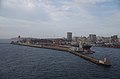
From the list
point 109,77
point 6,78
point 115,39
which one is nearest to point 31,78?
point 6,78

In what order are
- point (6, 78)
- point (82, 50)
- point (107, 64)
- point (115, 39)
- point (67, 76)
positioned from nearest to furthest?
1. point (6, 78)
2. point (67, 76)
3. point (107, 64)
4. point (82, 50)
5. point (115, 39)

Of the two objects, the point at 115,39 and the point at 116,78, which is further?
the point at 115,39

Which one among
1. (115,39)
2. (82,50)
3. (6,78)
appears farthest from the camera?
(115,39)

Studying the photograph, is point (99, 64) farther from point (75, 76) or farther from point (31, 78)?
point (31, 78)

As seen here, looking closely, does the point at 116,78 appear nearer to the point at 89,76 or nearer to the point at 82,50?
the point at 89,76

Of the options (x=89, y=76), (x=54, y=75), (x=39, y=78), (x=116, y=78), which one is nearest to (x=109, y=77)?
(x=116, y=78)

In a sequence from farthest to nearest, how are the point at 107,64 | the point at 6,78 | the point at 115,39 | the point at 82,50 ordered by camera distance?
1. the point at 115,39
2. the point at 82,50
3. the point at 107,64
4. the point at 6,78

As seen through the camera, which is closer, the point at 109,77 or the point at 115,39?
the point at 109,77

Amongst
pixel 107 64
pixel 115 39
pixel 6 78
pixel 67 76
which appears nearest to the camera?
pixel 6 78

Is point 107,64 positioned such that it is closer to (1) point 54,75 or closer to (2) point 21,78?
(1) point 54,75
